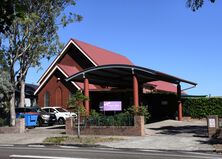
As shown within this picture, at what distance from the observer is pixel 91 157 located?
14094mm

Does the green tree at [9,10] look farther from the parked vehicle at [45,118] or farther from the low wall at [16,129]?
the parked vehicle at [45,118]

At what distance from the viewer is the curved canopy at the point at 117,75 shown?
27.8 m

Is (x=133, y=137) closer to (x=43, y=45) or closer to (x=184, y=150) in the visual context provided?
(x=184, y=150)

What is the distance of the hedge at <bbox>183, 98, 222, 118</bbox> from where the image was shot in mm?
40062

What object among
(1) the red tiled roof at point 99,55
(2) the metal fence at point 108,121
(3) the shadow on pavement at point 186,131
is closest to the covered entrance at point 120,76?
(2) the metal fence at point 108,121

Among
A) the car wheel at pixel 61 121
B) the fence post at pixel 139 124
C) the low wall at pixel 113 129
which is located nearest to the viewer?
the fence post at pixel 139 124

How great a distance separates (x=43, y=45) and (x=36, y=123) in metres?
6.40

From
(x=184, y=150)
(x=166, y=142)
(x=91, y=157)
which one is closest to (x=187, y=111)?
(x=166, y=142)

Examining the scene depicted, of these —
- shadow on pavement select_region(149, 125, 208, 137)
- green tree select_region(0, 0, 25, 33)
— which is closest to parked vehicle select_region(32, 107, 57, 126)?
shadow on pavement select_region(149, 125, 208, 137)

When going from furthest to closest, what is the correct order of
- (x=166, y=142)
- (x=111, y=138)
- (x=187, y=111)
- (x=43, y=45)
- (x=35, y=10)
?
1. (x=187, y=111)
2. (x=43, y=45)
3. (x=35, y=10)
4. (x=111, y=138)
5. (x=166, y=142)

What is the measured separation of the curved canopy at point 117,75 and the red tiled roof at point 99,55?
743cm

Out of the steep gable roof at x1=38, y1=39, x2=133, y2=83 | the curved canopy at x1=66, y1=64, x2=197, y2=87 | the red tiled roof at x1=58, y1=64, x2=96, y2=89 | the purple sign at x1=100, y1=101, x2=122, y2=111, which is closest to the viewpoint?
the purple sign at x1=100, y1=101, x2=122, y2=111

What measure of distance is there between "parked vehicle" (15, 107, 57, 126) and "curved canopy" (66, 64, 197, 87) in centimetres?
474

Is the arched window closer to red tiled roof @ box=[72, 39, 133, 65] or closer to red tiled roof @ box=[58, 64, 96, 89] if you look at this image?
red tiled roof @ box=[58, 64, 96, 89]
